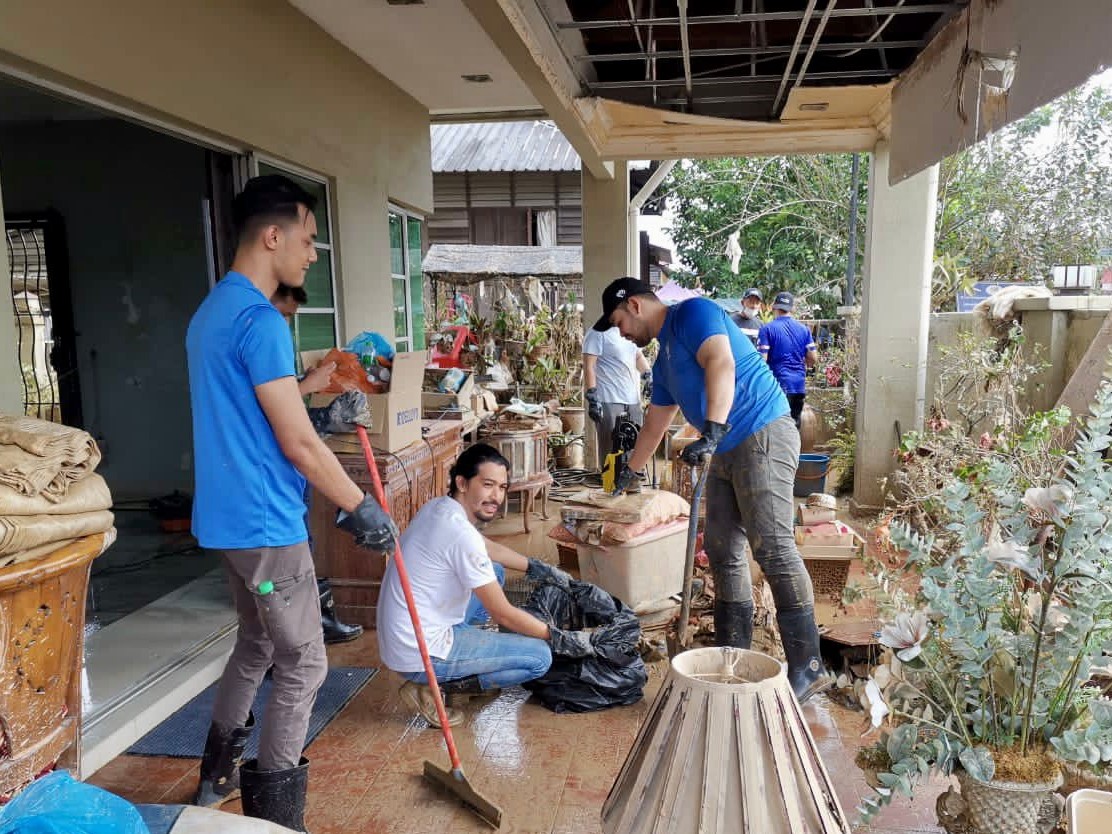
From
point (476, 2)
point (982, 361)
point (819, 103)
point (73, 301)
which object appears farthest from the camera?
point (73, 301)

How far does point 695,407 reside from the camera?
3.48m

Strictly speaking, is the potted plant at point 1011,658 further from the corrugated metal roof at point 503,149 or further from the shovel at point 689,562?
the corrugated metal roof at point 503,149

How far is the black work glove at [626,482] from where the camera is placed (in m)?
4.13

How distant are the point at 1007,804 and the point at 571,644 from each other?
1803mm

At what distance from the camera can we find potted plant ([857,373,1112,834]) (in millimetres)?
1605

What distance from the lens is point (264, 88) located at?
4.24 metres

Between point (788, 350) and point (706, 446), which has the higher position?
point (788, 350)

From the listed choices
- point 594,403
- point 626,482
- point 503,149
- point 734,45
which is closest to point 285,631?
point 626,482

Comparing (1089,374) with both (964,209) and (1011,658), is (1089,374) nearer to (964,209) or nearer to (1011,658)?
(1011,658)

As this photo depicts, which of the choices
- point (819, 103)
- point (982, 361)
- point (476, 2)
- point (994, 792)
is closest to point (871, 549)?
point (982, 361)

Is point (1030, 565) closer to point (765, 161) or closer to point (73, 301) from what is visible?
point (73, 301)

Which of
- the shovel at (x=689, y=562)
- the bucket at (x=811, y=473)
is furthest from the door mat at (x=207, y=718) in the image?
the bucket at (x=811, y=473)

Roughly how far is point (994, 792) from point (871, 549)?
154 inches

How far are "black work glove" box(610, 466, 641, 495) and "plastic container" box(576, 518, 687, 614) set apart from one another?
28 cm
